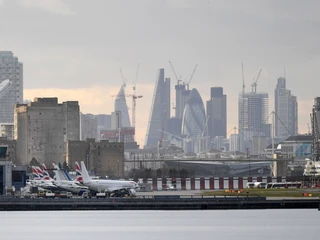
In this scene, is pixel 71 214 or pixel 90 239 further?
pixel 71 214

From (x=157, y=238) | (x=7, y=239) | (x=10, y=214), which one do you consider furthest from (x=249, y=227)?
(x=10, y=214)

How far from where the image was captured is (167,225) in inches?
6388

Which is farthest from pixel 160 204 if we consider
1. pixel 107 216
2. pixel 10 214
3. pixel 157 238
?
pixel 157 238

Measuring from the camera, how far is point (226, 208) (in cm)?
18075

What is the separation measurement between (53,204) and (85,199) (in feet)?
16.3

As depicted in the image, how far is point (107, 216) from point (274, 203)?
21.0m

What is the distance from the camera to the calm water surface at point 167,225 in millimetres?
150250

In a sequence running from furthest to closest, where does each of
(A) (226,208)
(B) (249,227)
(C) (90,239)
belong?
(A) (226,208), (B) (249,227), (C) (90,239)

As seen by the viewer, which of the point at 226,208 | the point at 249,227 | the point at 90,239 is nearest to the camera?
the point at 90,239

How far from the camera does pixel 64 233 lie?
154m

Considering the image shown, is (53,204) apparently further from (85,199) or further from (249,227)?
(249,227)

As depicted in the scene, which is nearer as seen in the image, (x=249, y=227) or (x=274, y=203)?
(x=249, y=227)

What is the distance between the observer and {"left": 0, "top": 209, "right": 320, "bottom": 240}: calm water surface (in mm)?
150250

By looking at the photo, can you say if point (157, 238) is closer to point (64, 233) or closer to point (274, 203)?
point (64, 233)
